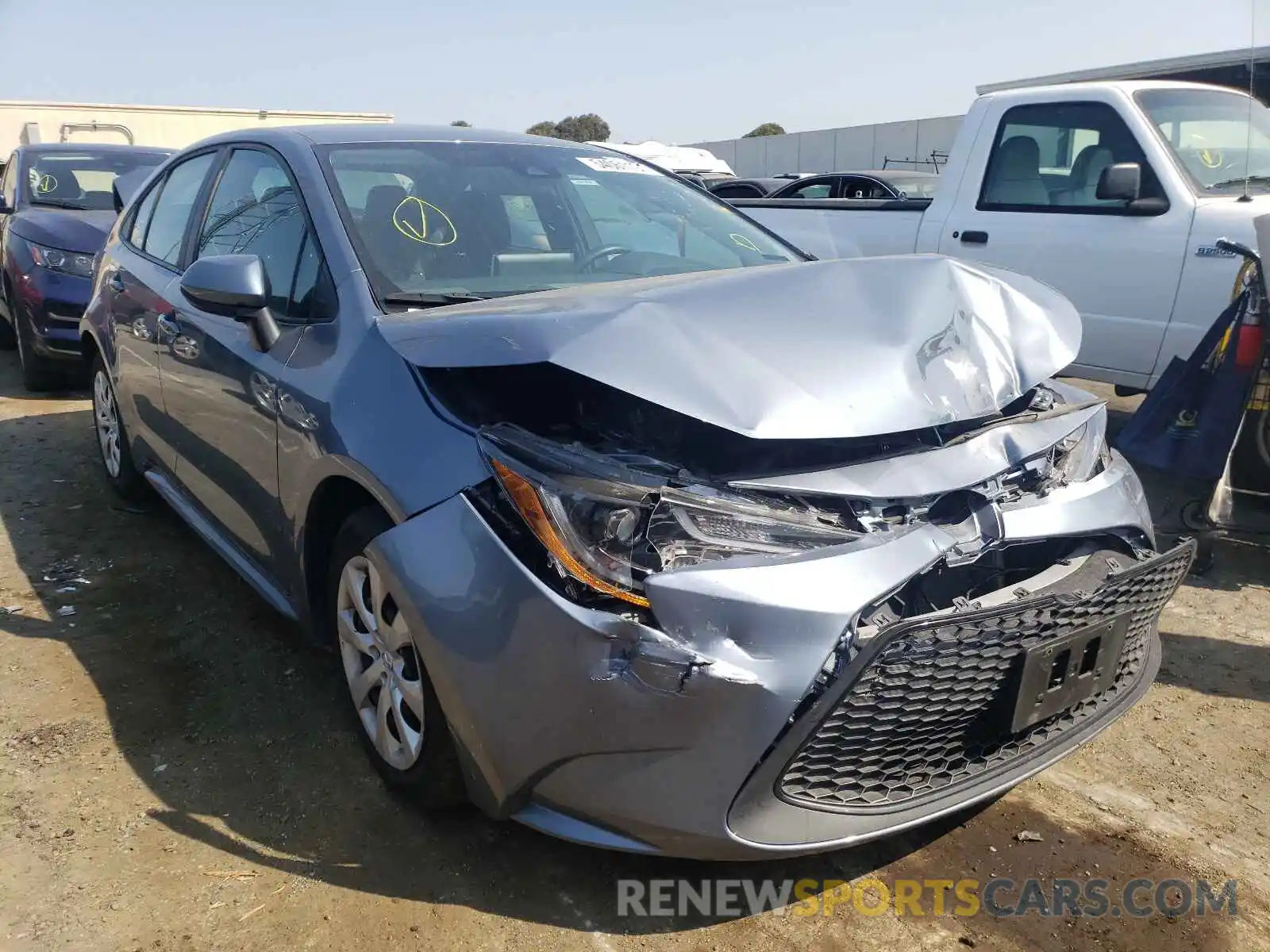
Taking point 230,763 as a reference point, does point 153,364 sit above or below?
above

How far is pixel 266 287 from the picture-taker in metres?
2.80

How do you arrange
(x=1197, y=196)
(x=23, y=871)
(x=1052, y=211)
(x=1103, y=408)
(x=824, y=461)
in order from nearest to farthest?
1. (x=824, y=461)
2. (x=23, y=871)
3. (x=1103, y=408)
4. (x=1197, y=196)
5. (x=1052, y=211)

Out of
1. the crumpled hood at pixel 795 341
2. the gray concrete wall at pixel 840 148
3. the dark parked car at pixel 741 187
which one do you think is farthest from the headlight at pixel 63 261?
the gray concrete wall at pixel 840 148

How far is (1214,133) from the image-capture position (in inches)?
223

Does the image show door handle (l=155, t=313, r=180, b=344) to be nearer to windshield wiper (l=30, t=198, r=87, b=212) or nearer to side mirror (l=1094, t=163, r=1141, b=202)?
side mirror (l=1094, t=163, r=1141, b=202)

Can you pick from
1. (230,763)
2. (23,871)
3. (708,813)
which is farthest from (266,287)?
(708,813)

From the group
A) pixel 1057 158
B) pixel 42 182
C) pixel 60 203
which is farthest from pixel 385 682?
pixel 42 182

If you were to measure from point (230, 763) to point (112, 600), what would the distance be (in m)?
1.42

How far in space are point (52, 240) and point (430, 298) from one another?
589cm

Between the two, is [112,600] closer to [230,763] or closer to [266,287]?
[230,763]

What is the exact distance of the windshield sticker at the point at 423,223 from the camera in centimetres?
294

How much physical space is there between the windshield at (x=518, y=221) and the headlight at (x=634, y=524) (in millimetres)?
987

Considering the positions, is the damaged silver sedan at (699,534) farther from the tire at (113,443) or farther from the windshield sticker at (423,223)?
the tire at (113,443)

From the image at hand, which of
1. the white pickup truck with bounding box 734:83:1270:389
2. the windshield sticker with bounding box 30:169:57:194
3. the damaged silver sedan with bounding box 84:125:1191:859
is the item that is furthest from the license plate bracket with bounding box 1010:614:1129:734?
the windshield sticker with bounding box 30:169:57:194
